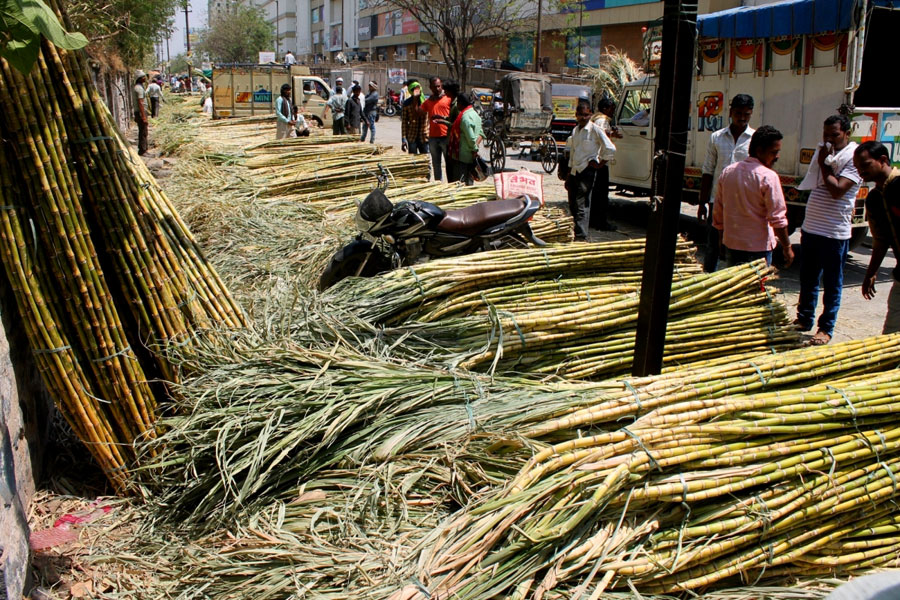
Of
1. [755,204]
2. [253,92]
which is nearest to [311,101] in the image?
[253,92]

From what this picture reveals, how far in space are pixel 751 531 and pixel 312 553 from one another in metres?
1.46

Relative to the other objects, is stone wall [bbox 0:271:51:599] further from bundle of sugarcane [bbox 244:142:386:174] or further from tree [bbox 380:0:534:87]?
tree [bbox 380:0:534:87]

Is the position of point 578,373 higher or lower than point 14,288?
lower

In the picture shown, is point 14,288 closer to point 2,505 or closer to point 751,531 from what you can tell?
point 2,505

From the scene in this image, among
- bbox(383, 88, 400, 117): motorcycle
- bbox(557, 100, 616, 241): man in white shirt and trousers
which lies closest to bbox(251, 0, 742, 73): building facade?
bbox(557, 100, 616, 241): man in white shirt and trousers

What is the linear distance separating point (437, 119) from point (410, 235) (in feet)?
18.8

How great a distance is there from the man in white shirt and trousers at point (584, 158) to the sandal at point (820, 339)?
3.08 meters

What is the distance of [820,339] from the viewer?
5086 millimetres

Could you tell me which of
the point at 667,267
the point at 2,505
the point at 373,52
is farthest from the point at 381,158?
the point at 373,52

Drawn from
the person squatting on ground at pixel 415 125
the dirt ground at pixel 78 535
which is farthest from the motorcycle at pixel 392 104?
the dirt ground at pixel 78 535

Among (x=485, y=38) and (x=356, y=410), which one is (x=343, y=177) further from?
(x=485, y=38)

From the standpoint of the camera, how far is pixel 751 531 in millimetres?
2285

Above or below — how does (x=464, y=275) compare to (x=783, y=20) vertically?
below

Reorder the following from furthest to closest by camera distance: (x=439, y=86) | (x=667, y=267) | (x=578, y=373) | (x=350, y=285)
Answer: (x=439, y=86), (x=350, y=285), (x=578, y=373), (x=667, y=267)
